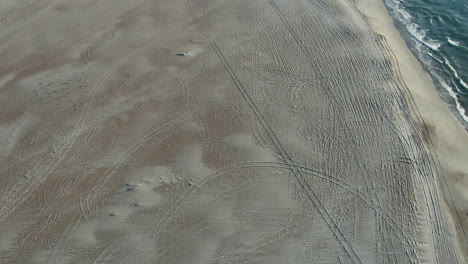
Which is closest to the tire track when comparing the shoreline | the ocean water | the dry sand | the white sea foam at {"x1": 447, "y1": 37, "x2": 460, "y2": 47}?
the dry sand

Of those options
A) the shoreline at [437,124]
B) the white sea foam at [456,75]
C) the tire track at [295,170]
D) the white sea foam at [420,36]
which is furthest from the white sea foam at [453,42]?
the tire track at [295,170]

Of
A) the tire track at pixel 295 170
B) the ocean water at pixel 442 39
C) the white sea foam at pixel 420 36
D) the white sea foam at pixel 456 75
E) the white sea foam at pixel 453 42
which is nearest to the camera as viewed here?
the tire track at pixel 295 170

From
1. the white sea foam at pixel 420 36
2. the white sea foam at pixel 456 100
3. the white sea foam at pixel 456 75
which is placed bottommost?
the white sea foam at pixel 456 100

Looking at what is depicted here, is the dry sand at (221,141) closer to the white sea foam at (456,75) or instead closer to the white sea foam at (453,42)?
the white sea foam at (456,75)

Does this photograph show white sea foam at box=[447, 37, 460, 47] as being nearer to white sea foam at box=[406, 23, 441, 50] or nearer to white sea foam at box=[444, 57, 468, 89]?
white sea foam at box=[406, 23, 441, 50]


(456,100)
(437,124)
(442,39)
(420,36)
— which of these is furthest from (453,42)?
(437,124)

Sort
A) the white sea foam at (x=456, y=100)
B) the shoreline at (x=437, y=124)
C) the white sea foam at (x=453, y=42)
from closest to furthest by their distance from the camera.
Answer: the shoreline at (x=437, y=124) < the white sea foam at (x=456, y=100) < the white sea foam at (x=453, y=42)

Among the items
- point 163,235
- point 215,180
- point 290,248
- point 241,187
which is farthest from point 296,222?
point 163,235

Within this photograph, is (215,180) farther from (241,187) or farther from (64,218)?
(64,218)
